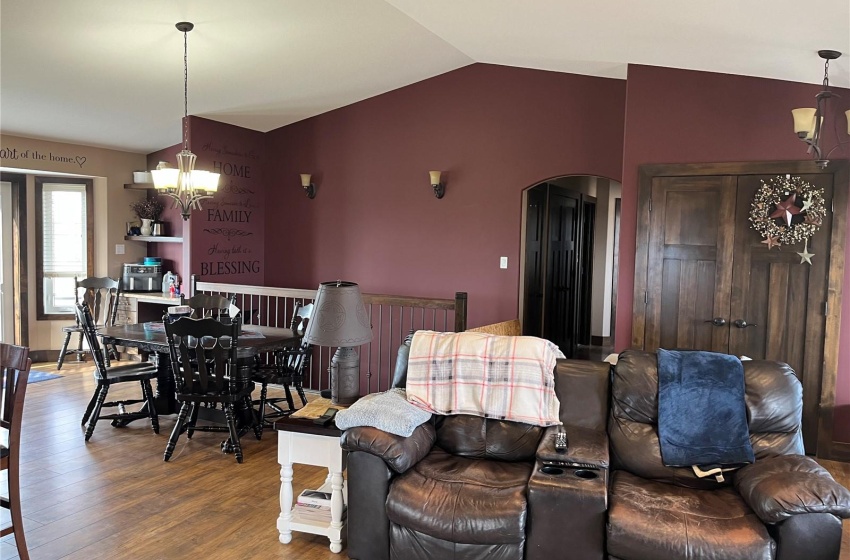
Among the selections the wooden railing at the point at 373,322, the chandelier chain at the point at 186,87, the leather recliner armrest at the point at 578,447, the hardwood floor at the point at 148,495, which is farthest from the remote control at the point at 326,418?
the chandelier chain at the point at 186,87

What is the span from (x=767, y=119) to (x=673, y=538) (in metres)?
3.32

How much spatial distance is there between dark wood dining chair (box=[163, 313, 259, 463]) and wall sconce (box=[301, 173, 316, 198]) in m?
2.92

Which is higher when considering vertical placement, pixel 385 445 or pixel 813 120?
pixel 813 120

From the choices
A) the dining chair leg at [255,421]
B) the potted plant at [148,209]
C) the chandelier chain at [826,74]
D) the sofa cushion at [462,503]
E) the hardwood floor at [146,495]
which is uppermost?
the chandelier chain at [826,74]

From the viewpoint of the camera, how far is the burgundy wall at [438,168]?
5871 millimetres

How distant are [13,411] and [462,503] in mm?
1861

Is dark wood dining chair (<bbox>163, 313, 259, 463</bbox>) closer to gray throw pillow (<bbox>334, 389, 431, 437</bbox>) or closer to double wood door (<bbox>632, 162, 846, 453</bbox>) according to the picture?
gray throw pillow (<bbox>334, 389, 431, 437</bbox>)

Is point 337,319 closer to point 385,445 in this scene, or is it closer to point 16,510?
point 385,445

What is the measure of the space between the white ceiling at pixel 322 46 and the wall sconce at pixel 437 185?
38.3 inches

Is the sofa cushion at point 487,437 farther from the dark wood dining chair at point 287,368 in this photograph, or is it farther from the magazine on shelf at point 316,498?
the dark wood dining chair at point 287,368

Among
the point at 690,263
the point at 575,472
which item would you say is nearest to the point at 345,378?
the point at 575,472

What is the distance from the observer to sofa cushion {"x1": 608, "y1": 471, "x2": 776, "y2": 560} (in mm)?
2361

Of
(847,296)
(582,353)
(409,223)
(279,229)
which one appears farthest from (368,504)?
(582,353)

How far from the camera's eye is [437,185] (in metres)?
6.36
